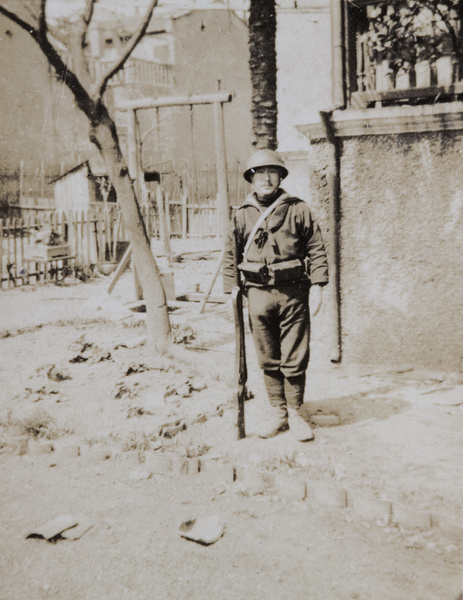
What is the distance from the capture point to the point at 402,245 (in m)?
5.43

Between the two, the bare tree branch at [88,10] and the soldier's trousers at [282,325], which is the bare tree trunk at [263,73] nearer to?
the bare tree branch at [88,10]

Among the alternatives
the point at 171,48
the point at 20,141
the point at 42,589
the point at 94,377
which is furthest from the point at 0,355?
the point at 171,48

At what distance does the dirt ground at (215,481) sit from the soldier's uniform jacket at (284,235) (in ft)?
4.25

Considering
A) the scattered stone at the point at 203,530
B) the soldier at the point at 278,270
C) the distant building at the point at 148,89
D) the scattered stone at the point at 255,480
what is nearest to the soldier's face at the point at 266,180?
the soldier at the point at 278,270

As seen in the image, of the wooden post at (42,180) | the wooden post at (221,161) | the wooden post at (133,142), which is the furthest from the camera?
the wooden post at (42,180)

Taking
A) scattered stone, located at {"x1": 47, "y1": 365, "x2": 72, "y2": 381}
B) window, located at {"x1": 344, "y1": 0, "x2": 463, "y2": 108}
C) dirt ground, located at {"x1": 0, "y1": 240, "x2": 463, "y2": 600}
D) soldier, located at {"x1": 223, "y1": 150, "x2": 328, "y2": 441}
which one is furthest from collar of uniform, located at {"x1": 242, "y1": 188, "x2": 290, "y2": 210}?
scattered stone, located at {"x1": 47, "y1": 365, "x2": 72, "y2": 381}

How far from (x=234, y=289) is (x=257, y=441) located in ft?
3.75

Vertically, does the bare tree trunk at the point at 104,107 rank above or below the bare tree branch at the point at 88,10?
below

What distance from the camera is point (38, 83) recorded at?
85.0ft

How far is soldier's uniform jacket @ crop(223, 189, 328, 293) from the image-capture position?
156 inches

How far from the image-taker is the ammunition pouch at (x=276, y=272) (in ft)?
12.8

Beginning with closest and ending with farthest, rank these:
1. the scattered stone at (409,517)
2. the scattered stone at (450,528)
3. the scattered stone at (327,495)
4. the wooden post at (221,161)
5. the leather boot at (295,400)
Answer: the scattered stone at (450,528) → the scattered stone at (409,517) → the scattered stone at (327,495) → the leather boot at (295,400) → the wooden post at (221,161)

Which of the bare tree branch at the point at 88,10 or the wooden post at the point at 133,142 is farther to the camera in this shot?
the wooden post at the point at 133,142

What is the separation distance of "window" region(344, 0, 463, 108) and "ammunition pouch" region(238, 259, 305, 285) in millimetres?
2507
